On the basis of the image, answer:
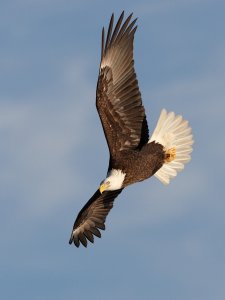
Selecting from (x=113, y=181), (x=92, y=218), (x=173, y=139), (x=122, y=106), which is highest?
(x=122, y=106)

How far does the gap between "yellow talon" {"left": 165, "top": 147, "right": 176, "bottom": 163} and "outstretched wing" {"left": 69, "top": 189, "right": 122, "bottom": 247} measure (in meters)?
0.96

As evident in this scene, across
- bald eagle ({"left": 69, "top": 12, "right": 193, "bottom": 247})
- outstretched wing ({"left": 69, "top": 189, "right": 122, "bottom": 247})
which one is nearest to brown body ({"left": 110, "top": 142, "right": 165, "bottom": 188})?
bald eagle ({"left": 69, "top": 12, "right": 193, "bottom": 247})

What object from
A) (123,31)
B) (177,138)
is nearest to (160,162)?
(177,138)

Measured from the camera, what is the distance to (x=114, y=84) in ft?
57.2

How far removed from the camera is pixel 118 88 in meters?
17.4

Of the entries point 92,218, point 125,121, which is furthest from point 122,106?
point 92,218

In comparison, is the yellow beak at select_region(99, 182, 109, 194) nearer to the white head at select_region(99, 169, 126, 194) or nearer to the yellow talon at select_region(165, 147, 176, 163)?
the white head at select_region(99, 169, 126, 194)

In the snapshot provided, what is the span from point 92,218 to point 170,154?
1.39 meters

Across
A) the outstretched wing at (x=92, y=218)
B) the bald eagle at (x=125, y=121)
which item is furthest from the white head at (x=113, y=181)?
the outstretched wing at (x=92, y=218)

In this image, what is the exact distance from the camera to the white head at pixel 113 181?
17.3m

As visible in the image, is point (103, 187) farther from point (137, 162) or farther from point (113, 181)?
point (137, 162)

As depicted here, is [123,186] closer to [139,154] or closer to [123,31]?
[139,154]

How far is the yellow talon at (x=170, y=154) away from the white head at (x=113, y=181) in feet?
2.86

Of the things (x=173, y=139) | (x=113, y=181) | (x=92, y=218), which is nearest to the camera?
(x=113, y=181)
